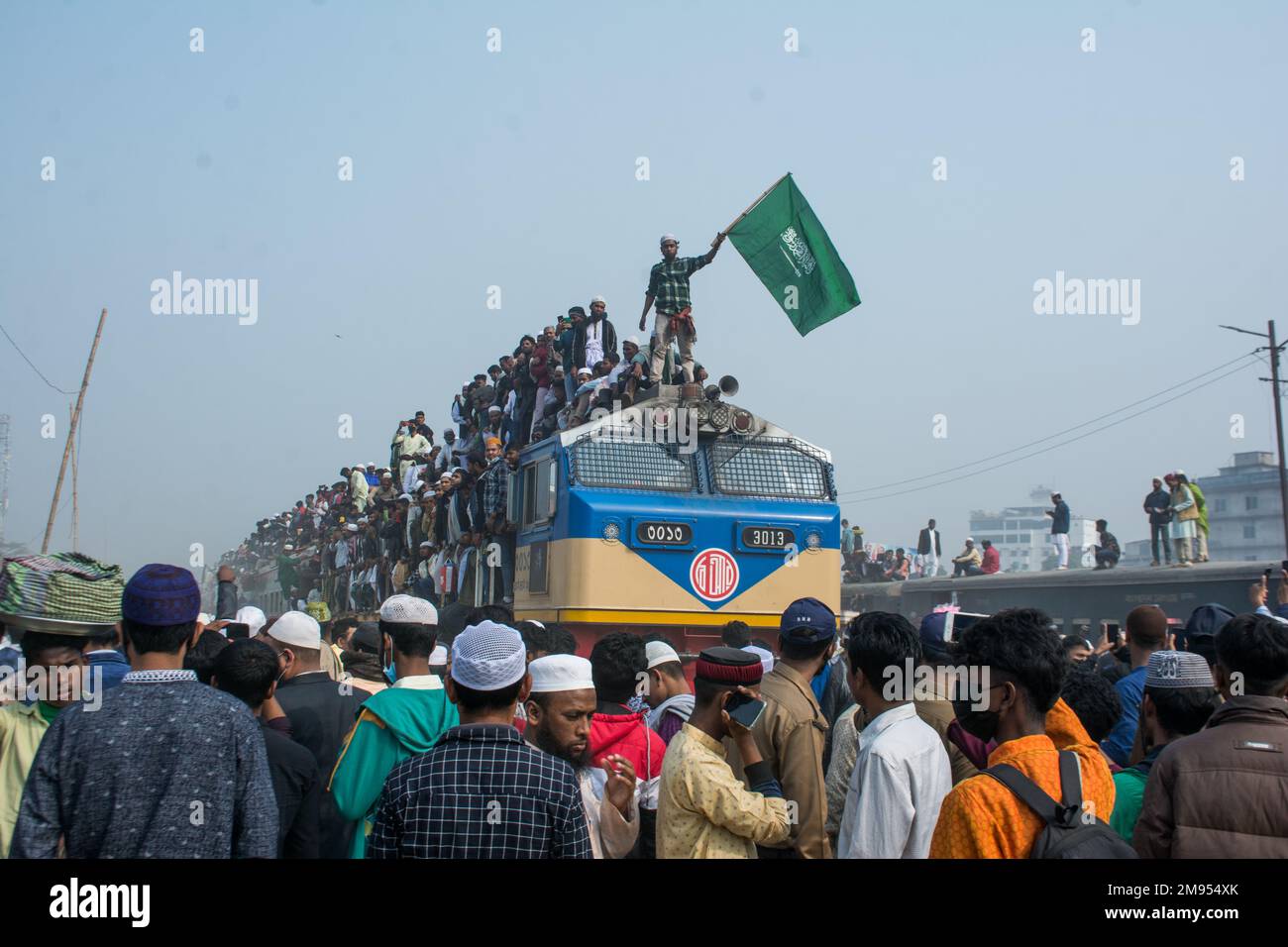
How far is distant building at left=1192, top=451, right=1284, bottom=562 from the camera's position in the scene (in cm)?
7056

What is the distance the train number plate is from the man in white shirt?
22.8 feet

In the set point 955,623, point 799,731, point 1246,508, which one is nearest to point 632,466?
point 955,623

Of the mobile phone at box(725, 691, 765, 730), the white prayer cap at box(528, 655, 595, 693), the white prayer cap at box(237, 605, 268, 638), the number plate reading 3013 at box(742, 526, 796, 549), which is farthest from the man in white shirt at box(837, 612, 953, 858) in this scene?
the number plate reading 3013 at box(742, 526, 796, 549)

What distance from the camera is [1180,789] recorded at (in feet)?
10.8

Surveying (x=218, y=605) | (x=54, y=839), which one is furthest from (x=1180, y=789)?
(x=218, y=605)

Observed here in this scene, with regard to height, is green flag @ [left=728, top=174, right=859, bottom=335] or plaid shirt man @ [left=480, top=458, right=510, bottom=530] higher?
green flag @ [left=728, top=174, right=859, bottom=335]

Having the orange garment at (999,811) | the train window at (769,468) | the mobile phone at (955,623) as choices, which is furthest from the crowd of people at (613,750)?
the train window at (769,468)

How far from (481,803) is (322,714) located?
1809 millimetres

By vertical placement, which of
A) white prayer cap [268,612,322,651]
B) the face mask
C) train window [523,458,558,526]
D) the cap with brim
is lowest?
the face mask

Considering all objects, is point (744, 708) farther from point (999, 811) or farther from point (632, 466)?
point (632, 466)

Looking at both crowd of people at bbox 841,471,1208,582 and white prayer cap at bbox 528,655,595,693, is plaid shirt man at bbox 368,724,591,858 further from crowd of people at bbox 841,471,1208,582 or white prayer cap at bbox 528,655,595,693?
crowd of people at bbox 841,471,1208,582

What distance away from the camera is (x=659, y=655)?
558 centimetres
